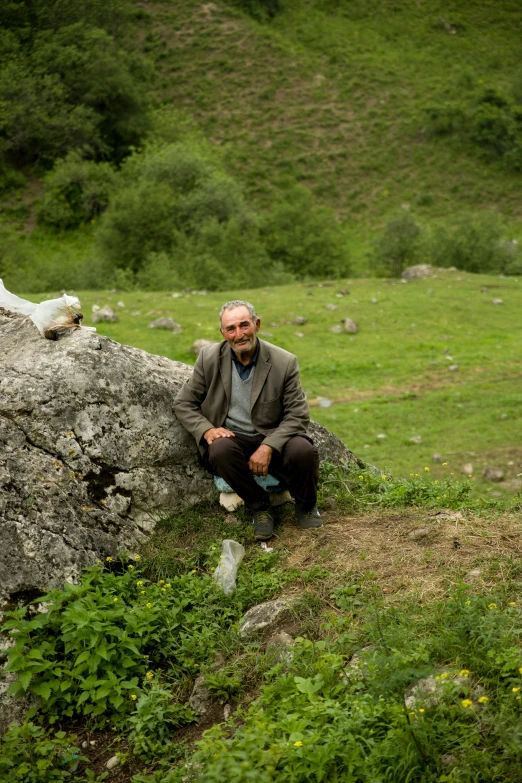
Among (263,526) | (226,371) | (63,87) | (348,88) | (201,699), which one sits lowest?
(63,87)

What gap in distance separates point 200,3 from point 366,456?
174ft

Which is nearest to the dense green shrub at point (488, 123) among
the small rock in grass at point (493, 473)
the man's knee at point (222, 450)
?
the small rock in grass at point (493, 473)

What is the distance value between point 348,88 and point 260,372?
49625mm

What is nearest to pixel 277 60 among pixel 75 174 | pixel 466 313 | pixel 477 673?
pixel 75 174

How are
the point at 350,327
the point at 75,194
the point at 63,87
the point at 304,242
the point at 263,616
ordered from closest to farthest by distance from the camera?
the point at 263,616
the point at 350,327
the point at 304,242
the point at 75,194
the point at 63,87

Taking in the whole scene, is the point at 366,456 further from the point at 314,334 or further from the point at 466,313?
the point at 466,313

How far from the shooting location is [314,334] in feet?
61.4

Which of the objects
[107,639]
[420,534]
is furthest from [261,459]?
[107,639]

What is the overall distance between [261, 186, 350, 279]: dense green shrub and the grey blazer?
26.0 m

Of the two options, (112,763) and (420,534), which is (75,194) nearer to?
(420,534)

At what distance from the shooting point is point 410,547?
561 cm

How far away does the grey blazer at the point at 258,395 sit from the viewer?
599 centimetres

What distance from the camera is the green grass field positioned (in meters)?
13.7

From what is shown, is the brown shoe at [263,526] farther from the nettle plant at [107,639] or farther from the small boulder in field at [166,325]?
the small boulder in field at [166,325]
